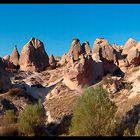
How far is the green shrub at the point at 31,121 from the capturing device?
28781 millimetres

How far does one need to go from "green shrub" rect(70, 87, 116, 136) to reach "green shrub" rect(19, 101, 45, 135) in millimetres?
3800

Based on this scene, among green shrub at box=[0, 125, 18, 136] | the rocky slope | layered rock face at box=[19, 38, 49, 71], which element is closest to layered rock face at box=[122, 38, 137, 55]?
the rocky slope

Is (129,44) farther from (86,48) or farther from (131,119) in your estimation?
(131,119)

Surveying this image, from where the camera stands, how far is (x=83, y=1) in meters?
→ 3.09

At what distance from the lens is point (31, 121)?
2933cm

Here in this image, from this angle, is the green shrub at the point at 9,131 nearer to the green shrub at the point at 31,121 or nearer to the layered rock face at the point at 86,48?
the green shrub at the point at 31,121

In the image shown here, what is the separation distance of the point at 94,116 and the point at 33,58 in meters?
36.3

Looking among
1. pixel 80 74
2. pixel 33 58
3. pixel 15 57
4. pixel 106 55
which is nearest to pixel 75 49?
pixel 33 58

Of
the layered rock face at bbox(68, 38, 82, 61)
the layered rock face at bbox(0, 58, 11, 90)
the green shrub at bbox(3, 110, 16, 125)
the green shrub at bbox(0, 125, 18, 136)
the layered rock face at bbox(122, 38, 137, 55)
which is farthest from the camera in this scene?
the layered rock face at bbox(122, 38, 137, 55)

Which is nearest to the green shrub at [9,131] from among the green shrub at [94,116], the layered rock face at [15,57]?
the green shrub at [94,116]

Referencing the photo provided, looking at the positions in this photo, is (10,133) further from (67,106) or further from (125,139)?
(125,139)

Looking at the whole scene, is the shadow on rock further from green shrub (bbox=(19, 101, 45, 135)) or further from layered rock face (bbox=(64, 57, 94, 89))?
layered rock face (bbox=(64, 57, 94, 89))

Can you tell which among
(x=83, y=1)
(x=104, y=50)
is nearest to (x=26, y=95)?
(x=104, y=50)

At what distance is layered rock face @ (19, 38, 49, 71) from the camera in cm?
6015
